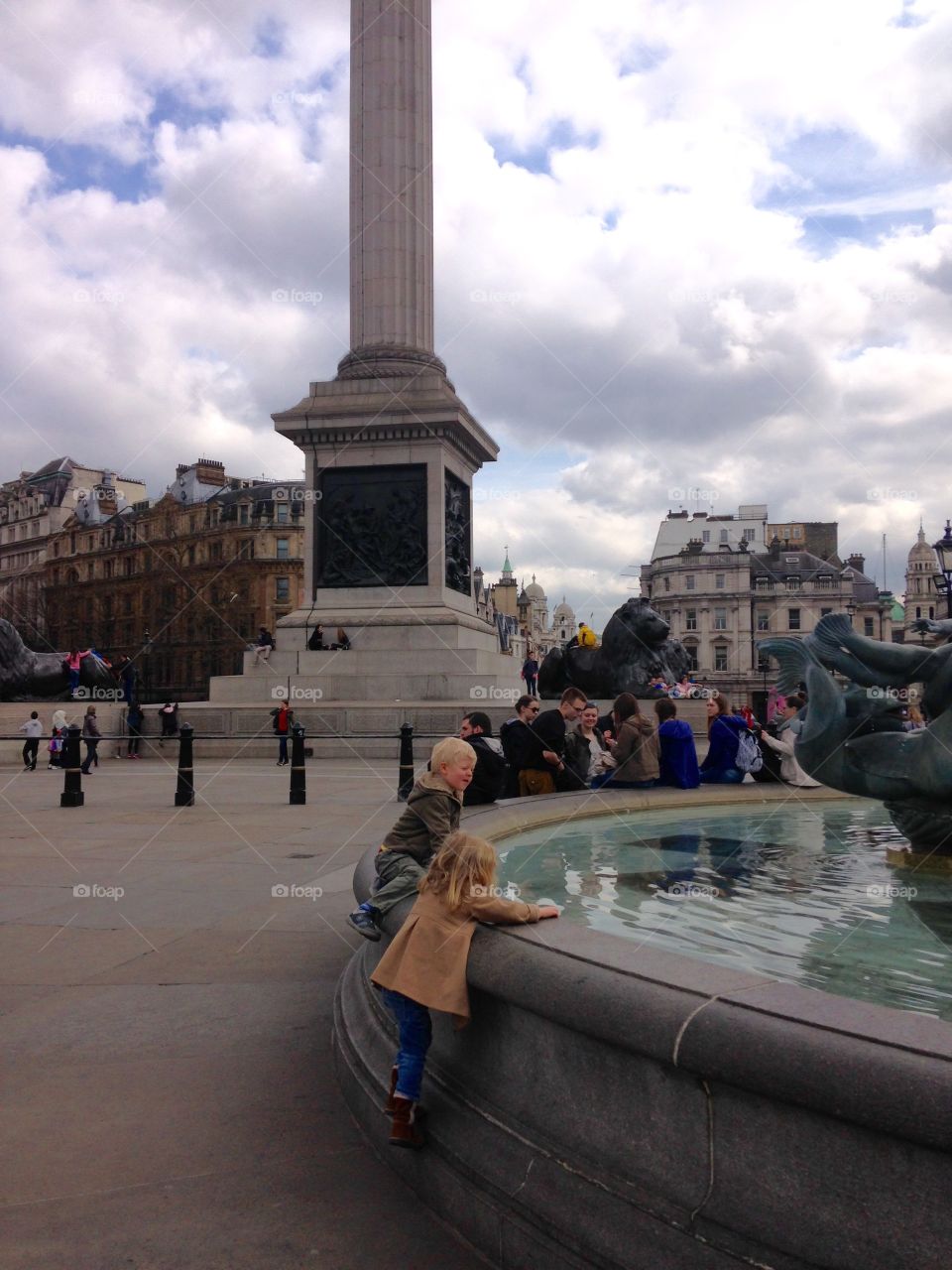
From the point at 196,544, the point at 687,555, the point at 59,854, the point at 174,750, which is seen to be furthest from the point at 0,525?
the point at 59,854

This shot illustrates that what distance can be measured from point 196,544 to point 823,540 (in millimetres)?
59015

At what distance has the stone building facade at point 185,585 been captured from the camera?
79625mm

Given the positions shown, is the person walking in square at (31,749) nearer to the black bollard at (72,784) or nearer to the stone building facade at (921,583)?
the black bollard at (72,784)

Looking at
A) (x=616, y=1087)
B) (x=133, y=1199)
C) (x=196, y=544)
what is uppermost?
(x=196, y=544)

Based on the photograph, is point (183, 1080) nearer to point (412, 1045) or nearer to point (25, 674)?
point (412, 1045)

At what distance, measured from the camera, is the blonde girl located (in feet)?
11.9

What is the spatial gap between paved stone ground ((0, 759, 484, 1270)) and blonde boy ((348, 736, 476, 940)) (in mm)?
961

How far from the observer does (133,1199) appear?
369cm

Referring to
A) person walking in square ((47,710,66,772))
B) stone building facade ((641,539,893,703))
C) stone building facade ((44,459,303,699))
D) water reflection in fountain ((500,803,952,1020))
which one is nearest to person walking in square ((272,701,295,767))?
person walking in square ((47,710,66,772))

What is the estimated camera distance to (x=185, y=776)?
15008mm

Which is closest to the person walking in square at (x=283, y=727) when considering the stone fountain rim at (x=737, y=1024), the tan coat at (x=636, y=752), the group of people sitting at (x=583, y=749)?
the group of people sitting at (x=583, y=749)

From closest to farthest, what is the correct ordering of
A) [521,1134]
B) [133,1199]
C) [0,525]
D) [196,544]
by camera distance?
[521,1134], [133,1199], [196,544], [0,525]

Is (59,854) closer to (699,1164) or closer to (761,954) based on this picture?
(761,954)

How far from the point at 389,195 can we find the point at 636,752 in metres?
21.4
